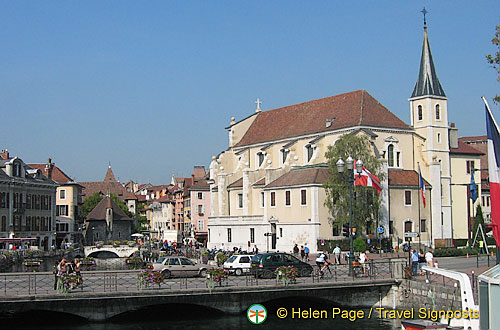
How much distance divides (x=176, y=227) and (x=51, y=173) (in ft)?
116

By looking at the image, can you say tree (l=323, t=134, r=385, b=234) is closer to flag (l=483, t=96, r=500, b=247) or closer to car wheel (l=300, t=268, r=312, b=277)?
car wheel (l=300, t=268, r=312, b=277)

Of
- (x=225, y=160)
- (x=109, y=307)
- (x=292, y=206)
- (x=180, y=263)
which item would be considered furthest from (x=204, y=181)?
(x=109, y=307)

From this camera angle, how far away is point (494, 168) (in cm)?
1594

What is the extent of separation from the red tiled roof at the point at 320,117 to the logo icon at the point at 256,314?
130 feet

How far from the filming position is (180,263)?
41.1 metres

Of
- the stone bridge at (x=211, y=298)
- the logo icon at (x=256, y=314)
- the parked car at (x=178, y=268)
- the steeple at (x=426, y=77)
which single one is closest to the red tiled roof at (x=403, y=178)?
the steeple at (x=426, y=77)

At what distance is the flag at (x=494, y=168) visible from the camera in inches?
603

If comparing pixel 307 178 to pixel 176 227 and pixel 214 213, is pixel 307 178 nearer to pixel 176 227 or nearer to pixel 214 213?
pixel 214 213

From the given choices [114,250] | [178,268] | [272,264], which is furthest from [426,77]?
[114,250]

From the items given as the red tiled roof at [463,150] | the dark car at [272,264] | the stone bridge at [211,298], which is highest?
the red tiled roof at [463,150]

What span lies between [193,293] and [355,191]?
3402 cm

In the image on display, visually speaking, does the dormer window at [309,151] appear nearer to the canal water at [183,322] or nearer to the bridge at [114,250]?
the bridge at [114,250]

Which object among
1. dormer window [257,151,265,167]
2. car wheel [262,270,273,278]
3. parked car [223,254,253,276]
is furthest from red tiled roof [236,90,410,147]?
car wheel [262,270,273,278]

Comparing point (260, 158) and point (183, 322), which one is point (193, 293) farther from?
point (260, 158)
